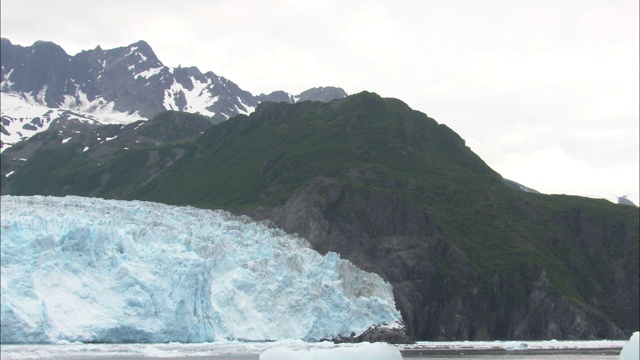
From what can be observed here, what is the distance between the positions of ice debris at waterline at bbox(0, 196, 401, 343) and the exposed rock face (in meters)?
17.8

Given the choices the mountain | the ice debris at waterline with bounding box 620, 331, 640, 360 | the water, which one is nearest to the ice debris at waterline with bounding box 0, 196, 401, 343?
the water

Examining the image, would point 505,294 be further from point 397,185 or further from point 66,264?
point 66,264

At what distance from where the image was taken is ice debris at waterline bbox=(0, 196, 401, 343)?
58.9 m

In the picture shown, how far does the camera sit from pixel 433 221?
11294 cm

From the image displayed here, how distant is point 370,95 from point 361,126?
13646mm

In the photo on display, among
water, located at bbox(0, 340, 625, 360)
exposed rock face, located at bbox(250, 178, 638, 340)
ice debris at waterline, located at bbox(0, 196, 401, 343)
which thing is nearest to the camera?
water, located at bbox(0, 340, 625, 360)

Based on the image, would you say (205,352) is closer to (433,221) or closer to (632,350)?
(632,350)

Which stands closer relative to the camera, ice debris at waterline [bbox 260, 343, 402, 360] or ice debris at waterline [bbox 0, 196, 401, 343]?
ice debris at waterline [bbox 260, 343, 402, 360]

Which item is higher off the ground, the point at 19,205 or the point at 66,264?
the point at 19,205

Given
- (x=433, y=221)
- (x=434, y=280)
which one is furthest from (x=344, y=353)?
(x=433, y=221)

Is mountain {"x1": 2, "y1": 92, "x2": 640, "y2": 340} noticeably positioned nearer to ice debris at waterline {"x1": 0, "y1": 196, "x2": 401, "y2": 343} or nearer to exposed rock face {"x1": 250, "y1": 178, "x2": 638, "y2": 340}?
exposed rock face {"x1": 250, "y1": 178, "x2": 638, "y2": 340}

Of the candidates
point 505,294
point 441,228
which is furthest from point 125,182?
point 505,294

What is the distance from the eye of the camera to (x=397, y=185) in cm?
12788

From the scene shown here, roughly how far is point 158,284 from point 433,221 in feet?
184
